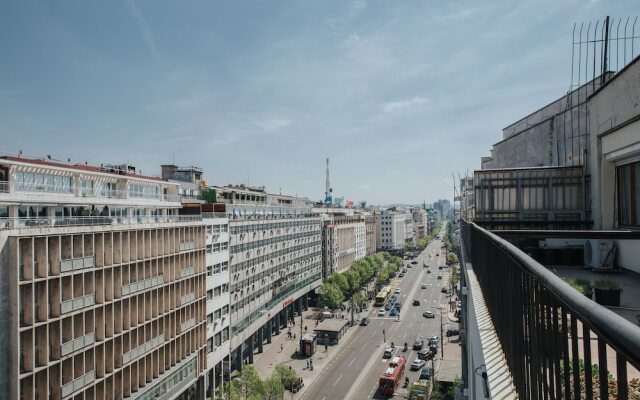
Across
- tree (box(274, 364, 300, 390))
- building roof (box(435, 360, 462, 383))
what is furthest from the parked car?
tree (box(274, 364, 300, 390))

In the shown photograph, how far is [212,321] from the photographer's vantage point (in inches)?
1911

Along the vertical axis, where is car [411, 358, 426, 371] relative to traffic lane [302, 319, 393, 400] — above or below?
above

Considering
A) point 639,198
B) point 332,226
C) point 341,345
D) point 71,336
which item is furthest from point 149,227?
point 332,226

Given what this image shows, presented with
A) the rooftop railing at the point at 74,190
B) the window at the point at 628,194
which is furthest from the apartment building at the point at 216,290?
the window at the point at 628,194

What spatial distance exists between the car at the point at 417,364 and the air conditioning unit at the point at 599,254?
48023 millimetres

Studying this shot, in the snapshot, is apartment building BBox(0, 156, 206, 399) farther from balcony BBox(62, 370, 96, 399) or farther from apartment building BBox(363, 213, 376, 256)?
apartment building BBox(363, 213, 376, 256)

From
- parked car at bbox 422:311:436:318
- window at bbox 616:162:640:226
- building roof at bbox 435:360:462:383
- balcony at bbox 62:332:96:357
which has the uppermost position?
window at bbox 616:162:640:226

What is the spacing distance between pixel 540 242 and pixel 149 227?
3070 centimetres

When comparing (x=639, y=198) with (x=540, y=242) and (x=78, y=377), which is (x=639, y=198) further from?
(x=78, y=377)

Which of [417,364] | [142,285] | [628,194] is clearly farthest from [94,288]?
[417,364]

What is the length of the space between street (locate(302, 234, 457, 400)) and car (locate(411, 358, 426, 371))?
2.80 feet

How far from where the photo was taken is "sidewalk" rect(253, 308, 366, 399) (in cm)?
5528

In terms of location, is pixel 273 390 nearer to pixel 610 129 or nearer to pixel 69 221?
pixel 69 221

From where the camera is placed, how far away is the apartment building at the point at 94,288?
24.4 meters
